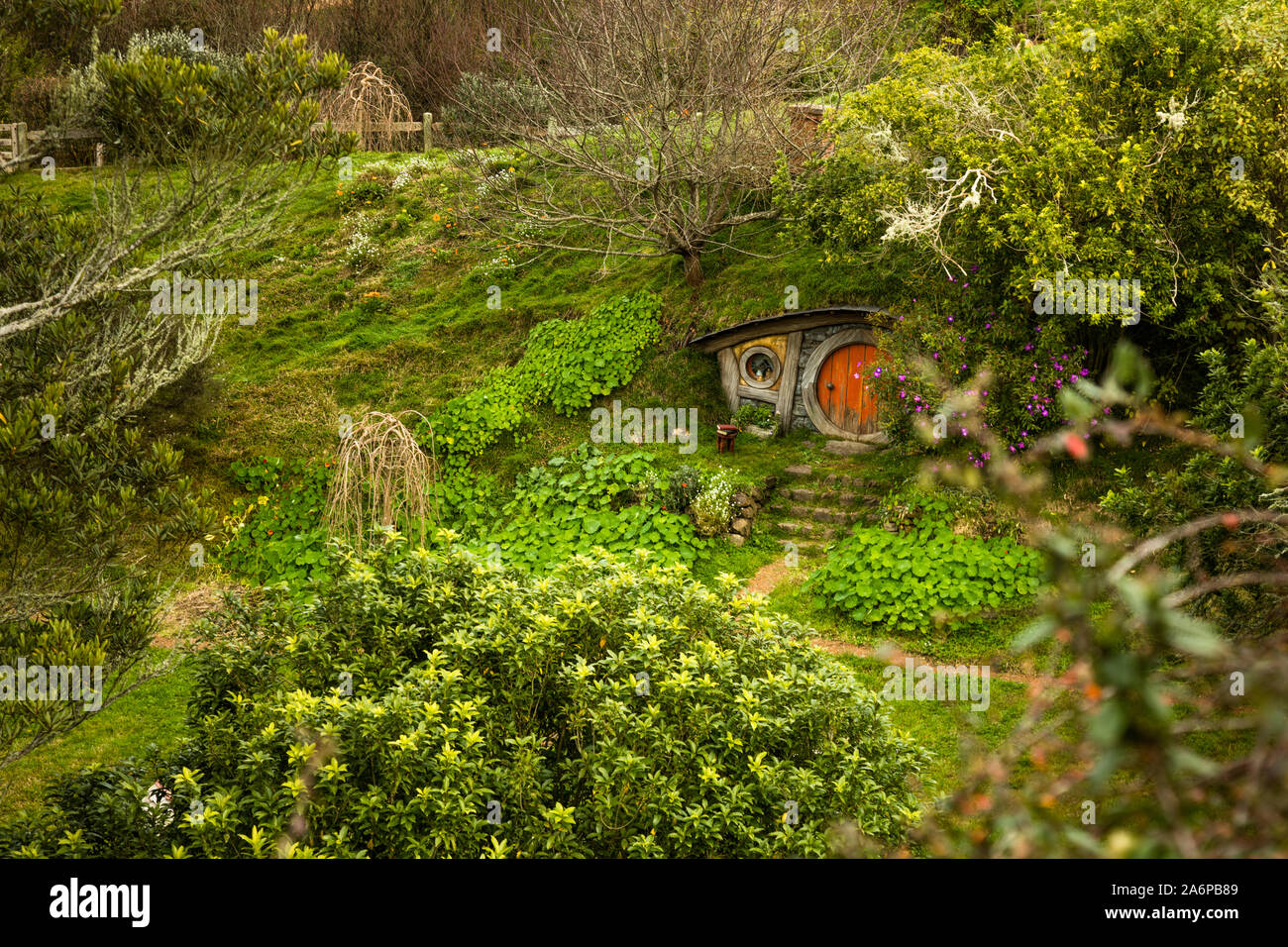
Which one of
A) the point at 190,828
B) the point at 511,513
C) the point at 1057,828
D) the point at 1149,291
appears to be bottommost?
the point at 190,828

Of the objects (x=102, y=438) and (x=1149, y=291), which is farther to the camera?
(x=1149, y=291)

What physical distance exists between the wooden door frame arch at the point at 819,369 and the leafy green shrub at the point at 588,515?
10.4ft

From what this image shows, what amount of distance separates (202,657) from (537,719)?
2504mm

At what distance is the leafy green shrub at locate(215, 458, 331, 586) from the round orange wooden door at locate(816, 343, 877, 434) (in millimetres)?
8593

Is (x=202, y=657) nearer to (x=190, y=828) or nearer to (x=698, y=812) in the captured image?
(x=190, y=828)

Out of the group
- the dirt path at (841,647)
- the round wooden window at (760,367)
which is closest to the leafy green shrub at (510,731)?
the dirt path at (841,647)

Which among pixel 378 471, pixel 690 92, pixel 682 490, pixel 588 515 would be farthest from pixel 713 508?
pixel 690 92

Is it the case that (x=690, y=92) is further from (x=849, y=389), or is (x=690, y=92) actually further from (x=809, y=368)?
(x=849, y=389)

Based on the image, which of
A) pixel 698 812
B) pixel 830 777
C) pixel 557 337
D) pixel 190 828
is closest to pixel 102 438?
pixel 190 828

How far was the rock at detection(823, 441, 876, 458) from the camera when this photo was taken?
53.4ft

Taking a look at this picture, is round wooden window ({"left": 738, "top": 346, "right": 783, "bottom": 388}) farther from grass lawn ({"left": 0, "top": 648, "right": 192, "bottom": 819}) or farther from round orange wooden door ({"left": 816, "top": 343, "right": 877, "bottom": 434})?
grass lawn ({"left": 0, "top": 648, "right": 192, "bottom": 819})

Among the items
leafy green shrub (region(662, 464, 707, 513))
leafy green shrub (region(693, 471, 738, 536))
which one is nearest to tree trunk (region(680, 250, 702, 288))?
leafy green shrub (region(662, 464, 707, 513))

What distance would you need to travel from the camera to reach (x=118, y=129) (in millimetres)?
7410

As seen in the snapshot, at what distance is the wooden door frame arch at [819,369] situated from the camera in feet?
54.2
